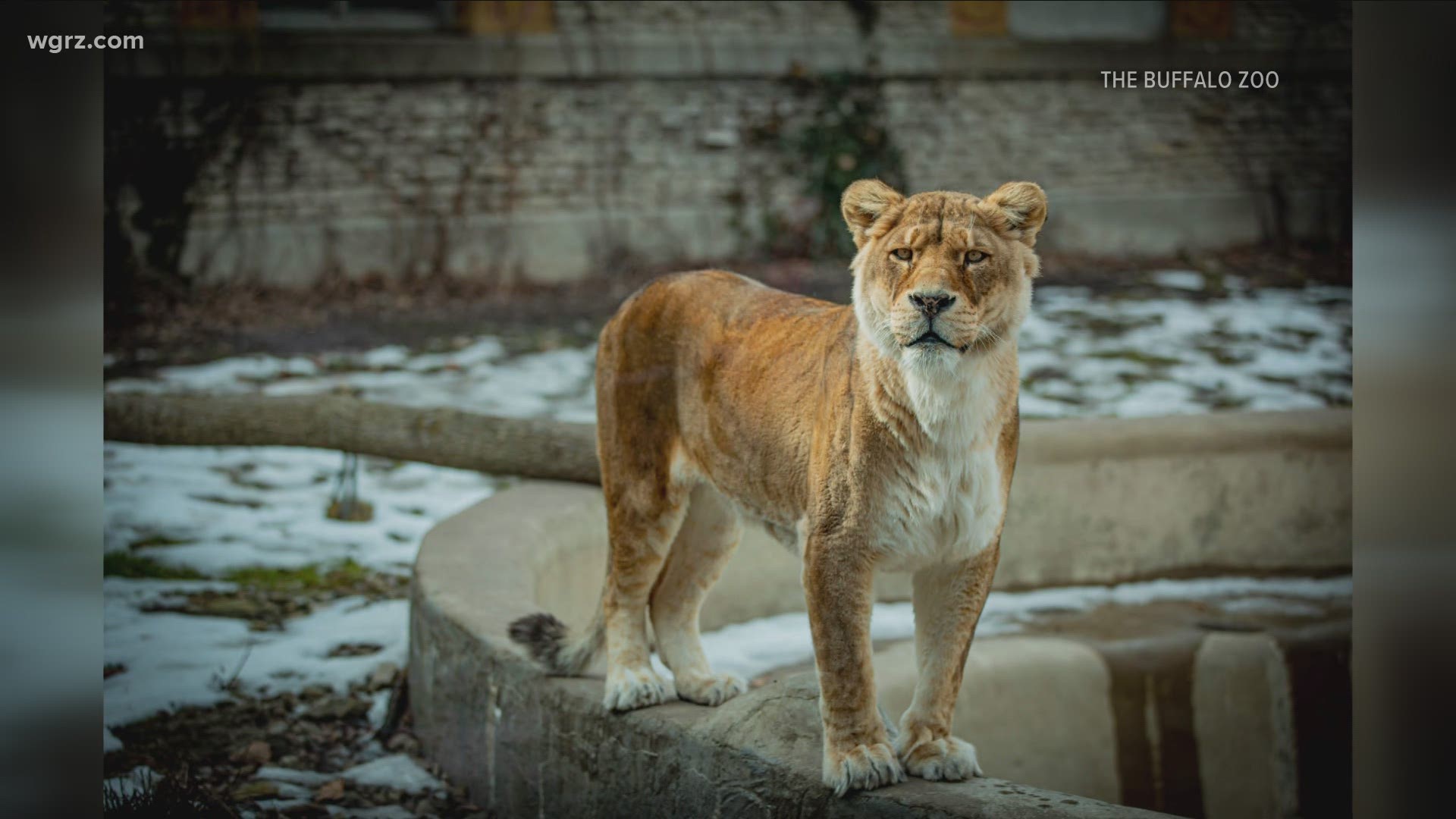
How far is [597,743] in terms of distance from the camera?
10.1 ft

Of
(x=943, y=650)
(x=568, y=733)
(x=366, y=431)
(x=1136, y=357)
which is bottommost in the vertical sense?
(x=568, y=733)

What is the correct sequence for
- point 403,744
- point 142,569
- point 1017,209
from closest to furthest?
1. point 1017,209
2. point 403,744
3. point 142,569

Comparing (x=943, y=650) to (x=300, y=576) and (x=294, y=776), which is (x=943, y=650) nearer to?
(x=294, y=776)

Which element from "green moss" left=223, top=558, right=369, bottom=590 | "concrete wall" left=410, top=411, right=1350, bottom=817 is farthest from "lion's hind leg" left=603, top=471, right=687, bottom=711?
"green moss" left=223, top=558, right=369, bottom=590

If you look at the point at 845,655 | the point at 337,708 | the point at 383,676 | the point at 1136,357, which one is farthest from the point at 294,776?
the point at 1136,357

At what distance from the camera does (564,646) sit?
128 inches

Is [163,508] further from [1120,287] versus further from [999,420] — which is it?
[1120,287]

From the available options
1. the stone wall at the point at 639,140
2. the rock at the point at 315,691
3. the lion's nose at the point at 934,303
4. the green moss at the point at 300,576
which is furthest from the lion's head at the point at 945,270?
the stone wall at the point at 639,140

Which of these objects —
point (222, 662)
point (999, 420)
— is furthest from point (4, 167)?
point (222, 662)

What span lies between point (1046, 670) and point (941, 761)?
194 centimetres

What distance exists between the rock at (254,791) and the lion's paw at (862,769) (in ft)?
5.46

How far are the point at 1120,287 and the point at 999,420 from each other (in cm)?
609

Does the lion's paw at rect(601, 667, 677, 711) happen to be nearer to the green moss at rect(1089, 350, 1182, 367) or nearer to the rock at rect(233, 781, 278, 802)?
the rock at rect(233, 781, 278, 802)

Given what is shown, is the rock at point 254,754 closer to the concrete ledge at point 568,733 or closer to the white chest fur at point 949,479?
the concrete ledge at point 568,733
